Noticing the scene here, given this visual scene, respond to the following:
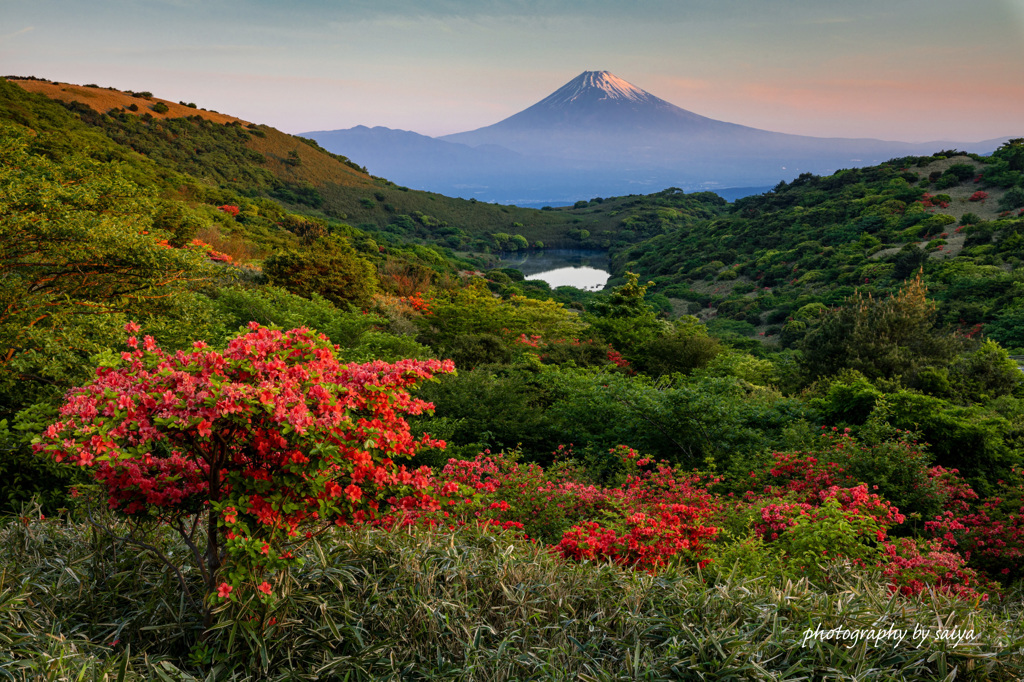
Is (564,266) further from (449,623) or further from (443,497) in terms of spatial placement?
(449,623)

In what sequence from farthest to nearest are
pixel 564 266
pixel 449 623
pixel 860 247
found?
pixel 564 266 → pixel 860 247 → pixel 449 623

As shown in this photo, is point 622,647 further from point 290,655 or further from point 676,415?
point 676,415

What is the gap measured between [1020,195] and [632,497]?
48.4 m

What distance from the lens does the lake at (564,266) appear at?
61.5 m

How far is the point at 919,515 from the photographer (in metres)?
6.32

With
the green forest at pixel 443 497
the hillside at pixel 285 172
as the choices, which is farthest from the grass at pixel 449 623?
the hillside at pixel 285 172

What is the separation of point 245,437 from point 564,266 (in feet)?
237

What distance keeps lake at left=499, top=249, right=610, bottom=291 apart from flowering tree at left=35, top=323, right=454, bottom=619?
52337mm

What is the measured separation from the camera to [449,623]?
144 inches

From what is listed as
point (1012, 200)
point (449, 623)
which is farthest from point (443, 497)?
point (1012, 200)

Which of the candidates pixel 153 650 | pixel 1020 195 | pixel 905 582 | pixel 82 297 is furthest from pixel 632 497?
pixel 1020 195

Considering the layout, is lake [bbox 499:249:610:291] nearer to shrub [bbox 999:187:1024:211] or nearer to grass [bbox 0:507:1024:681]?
shrub [bbox 999:187:1024:211]

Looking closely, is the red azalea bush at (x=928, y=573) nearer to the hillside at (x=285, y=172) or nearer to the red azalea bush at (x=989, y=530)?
the red azalea bush at (x=989, y=530)

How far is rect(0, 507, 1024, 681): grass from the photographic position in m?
3.30
